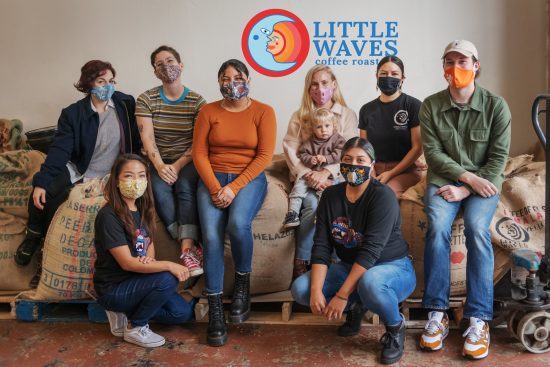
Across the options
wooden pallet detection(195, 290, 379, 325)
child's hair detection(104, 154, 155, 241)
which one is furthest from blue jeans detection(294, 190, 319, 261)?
child's hair detection(104, 154, 155, 241)

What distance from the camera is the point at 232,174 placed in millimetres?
3193

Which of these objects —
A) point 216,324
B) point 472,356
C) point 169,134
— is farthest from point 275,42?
point 472,356

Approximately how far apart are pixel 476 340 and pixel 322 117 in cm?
152

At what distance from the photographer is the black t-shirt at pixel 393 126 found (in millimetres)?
3445

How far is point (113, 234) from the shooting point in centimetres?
281

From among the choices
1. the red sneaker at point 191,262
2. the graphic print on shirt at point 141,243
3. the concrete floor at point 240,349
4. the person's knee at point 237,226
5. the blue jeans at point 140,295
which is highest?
the person's knee at point 237,226

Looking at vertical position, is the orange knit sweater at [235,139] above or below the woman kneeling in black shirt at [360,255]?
above

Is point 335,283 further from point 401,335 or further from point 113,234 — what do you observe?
point 113,234

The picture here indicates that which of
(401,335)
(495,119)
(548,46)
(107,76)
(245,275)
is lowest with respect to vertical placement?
(401,335)

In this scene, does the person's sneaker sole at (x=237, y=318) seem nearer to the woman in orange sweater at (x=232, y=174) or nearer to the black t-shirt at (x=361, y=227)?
the woman in orange sweater at (x=232, y=174)

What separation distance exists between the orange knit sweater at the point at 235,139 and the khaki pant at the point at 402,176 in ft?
2.43

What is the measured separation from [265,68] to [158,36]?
3.13 feet

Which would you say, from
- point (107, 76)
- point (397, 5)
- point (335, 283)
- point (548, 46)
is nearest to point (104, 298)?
point (335, 283)

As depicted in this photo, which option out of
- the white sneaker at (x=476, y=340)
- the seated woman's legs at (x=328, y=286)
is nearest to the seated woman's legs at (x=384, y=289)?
the seated woman's legs at (x=328, y=286)
